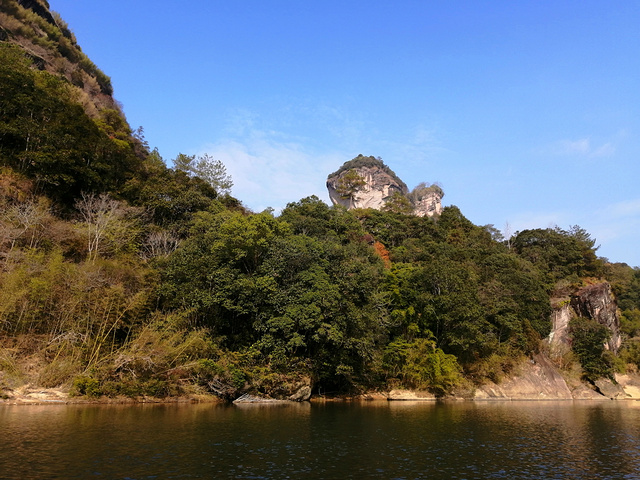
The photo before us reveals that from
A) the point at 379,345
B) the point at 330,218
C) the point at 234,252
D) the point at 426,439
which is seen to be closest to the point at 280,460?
the point at 426,439

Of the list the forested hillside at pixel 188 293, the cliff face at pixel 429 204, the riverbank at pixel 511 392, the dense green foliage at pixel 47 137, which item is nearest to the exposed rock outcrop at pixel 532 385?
the riverbank at pixel 511 392

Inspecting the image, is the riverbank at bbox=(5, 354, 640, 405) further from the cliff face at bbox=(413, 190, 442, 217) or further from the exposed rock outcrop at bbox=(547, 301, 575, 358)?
the cliff face at bbox=(413, 190, 442, 217)

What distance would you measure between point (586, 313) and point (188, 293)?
47.6 meters

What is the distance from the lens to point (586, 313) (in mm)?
52969

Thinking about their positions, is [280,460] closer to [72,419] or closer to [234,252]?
[72,419]

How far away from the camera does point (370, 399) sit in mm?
34844

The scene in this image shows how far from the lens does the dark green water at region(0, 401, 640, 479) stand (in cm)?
1088

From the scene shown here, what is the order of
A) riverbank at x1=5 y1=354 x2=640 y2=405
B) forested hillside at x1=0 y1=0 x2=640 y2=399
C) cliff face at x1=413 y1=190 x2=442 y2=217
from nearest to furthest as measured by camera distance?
riverbank at x1=5 y1=354 x2=640 y2=405, forested hillside at x1=0 y1=0 x2=640 y2=399, cliff face at x1=413 y1=190 x2=442 y2=217

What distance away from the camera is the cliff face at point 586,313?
163 ft

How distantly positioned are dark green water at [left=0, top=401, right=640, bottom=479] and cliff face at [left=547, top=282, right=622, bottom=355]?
29718 millimetres

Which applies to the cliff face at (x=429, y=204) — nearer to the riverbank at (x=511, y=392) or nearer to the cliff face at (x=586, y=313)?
the cliff face at (x=586, y=313)

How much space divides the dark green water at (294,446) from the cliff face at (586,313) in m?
29.7

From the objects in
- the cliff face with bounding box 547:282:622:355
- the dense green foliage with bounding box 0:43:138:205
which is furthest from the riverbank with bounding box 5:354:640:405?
the dense green foliage with bounding box 0:43:138:205

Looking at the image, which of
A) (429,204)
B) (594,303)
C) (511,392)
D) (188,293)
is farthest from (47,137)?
(429,204)
